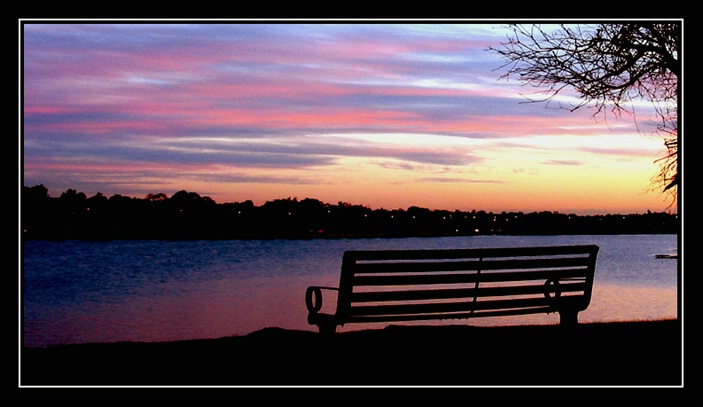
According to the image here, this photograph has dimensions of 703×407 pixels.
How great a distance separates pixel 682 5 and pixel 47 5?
170 inches

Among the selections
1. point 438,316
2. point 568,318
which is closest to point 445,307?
point 438,316

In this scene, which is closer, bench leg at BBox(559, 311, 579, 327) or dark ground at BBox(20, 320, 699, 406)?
dark ground at BBox(20, 320, 699, 406)

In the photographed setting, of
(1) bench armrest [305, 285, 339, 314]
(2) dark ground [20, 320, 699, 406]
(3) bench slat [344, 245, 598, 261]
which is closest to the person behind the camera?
(2) dark ground [20, 320, 699, 406]

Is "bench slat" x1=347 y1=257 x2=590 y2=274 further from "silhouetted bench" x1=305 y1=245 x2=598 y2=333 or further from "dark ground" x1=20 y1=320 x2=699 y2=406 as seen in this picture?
"dark ground" x1=20 y1=320 x2=699 y2=406

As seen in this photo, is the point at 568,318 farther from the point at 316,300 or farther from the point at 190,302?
the point at 190,302

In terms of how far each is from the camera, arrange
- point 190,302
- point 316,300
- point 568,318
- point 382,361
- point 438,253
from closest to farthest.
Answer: point 438,253 → point 382,361 → point 316,300 → point 568,318 → point 190,302

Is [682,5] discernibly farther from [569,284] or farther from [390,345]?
[390,345]

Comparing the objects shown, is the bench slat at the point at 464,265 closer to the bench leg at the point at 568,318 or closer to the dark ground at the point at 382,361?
the bench leg at the point at 568,318

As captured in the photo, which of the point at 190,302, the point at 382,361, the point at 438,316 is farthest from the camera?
the point at 190,302

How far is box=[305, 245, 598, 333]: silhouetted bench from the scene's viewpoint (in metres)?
5.96

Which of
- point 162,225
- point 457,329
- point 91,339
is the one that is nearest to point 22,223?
point 457,329

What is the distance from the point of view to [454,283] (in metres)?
6.29

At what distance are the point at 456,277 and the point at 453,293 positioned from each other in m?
0.17

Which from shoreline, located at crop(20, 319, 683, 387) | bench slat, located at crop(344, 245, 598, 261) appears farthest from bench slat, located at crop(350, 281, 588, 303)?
shoreline, located at crop(20, 319, 683, 387)
